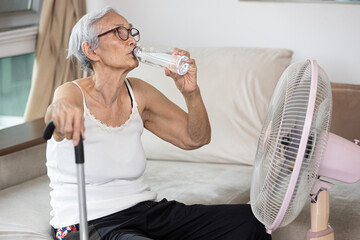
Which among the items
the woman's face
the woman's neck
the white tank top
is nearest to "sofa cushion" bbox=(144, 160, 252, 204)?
the white tank top

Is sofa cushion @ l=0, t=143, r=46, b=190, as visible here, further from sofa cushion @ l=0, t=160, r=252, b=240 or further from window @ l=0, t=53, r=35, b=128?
window @ l=0, t=53, r=35, b=128

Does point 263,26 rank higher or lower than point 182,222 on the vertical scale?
higher

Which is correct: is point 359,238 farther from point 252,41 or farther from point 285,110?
point 252,41

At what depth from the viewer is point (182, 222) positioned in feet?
5.64

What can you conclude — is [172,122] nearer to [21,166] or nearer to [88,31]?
[88,31]

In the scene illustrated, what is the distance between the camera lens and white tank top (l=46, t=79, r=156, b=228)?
168 centimetres

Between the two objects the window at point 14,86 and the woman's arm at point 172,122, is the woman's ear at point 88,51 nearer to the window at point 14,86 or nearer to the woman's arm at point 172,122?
the woman's arm at point 172,122

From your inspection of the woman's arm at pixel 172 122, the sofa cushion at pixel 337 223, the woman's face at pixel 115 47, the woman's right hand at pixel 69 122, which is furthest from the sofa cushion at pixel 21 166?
the woman's right hand at pixel 69 122

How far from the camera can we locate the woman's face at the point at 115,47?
1665 millimetres

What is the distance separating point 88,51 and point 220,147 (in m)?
0.90

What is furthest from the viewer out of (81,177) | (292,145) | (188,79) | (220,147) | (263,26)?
(263,26)

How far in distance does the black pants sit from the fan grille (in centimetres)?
34

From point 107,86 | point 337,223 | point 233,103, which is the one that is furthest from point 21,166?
point 337,223

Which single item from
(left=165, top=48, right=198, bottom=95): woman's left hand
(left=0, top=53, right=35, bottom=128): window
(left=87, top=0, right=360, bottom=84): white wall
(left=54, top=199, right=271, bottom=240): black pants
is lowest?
(left=0, top=53, right=35, bottom=128): window
